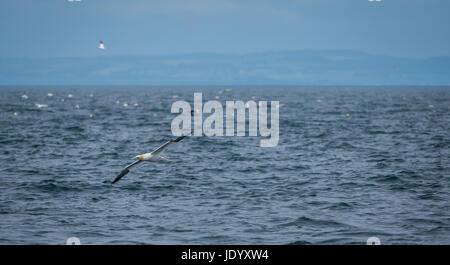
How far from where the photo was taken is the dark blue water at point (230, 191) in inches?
748

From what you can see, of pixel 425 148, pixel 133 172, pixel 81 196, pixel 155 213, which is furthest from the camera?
pixel 425 148

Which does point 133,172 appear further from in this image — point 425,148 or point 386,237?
point 425,148

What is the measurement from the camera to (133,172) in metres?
30.4

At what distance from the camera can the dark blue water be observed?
62.3 ft

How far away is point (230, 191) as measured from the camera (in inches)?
1008

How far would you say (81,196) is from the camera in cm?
2477
